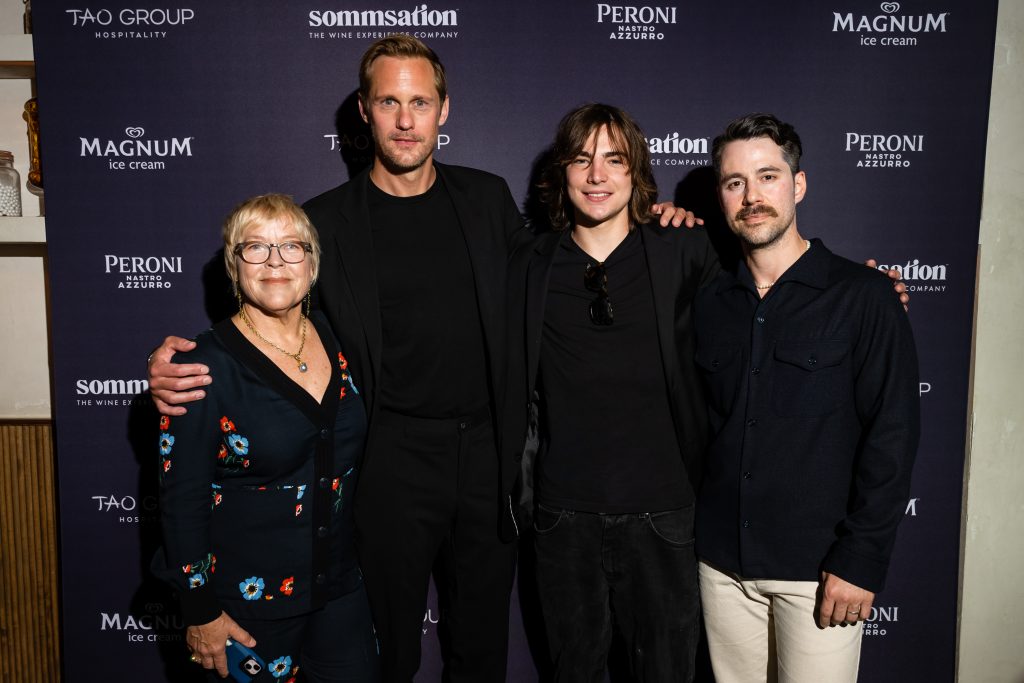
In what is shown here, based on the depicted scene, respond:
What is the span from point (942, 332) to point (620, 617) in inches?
66.4

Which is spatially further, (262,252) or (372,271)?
(372,271)

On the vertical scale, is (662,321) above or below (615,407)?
above

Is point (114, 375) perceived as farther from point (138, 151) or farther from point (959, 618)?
point (959, 618)

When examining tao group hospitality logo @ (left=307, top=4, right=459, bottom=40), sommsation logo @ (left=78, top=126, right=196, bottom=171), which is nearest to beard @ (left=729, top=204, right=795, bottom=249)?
tao group hospitality logo @ (left=307, top=4, right=459, bottom=40)

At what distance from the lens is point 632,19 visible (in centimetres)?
242

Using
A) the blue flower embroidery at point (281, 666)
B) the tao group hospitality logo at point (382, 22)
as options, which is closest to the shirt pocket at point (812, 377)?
the blue flower embroidery at point (281, 666)

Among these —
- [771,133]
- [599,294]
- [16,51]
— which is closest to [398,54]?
[599,294]

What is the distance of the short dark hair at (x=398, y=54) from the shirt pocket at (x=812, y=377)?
1260mm

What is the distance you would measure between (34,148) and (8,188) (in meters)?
0.19

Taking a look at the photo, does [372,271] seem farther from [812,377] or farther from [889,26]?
[889,26]

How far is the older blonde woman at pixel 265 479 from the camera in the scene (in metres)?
1.52

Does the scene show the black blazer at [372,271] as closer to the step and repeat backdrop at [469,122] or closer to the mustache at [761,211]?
the step and repeat backdrop at [469,122]

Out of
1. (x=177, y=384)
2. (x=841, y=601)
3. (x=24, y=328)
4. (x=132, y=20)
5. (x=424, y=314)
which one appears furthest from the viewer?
(x=24, y=328)

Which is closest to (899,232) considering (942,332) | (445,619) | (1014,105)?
(942,332)
